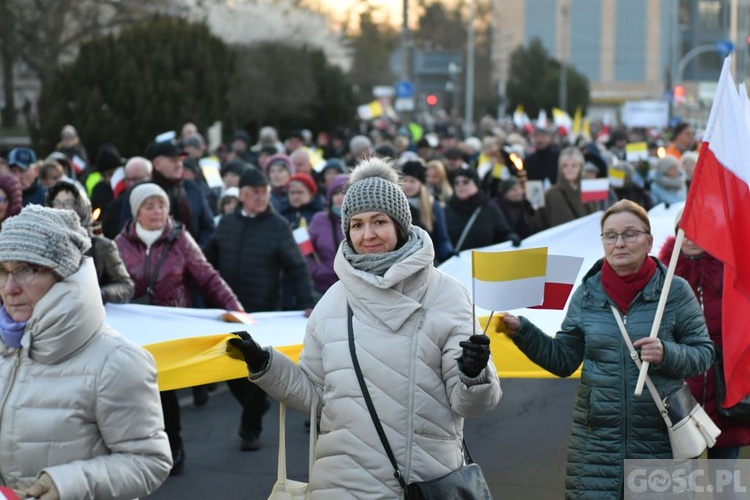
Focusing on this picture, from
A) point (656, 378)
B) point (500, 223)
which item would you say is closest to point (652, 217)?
point (500, 223)

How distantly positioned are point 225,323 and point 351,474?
284 cm

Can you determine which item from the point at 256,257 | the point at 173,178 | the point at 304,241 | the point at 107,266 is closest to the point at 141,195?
the point at 107,266

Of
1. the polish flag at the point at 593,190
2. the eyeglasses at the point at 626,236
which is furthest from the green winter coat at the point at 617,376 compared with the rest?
the polish flag at the point at 593,190

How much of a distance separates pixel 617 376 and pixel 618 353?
0.09 m

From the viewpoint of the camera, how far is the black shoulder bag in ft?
14.3

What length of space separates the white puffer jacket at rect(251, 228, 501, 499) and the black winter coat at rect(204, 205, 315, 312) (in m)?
4.22

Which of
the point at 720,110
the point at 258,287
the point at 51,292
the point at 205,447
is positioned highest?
the point at 720,110

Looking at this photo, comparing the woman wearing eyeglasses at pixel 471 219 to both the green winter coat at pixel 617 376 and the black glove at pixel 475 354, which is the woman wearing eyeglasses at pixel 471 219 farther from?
the black glove at pixel 475 354

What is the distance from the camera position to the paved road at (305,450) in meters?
8.09

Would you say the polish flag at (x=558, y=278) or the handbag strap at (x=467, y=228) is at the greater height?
the polish flag at (x=558, y=278)

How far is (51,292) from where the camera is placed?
3.71 m

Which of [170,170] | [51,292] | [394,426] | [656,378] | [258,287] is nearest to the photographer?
[51,292]

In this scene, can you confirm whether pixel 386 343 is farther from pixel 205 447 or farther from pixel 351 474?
pixel 205 447

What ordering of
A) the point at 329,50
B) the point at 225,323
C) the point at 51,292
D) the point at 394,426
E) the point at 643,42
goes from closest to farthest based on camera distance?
the point at 51,292
the point at 394,426
the point at 225,323
the point at 329,50
the point at 643,42
